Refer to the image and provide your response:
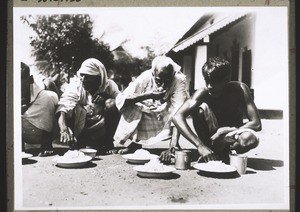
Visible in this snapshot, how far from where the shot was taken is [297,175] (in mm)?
2846

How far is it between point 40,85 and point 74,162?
0.64m

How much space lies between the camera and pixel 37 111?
2863 millimetres

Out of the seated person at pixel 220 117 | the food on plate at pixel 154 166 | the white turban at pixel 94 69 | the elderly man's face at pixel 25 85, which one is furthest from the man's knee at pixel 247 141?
the elderly man's face at pixel 25 85

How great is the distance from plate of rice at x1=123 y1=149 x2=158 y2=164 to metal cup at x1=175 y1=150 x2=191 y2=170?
17 centimetres

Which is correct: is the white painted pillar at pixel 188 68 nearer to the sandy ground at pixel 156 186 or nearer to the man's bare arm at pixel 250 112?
the man's bare arm at pixel 250 112

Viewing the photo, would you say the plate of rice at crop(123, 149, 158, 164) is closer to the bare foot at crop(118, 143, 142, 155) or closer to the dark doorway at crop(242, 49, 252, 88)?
the bare foot at crop(118, 143, 142, 155)

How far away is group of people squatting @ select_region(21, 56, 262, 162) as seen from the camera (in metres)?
Result: 2.85

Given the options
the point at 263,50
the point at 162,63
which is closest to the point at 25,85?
the point at 162,63

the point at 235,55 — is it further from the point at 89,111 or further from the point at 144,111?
the point at 89,111

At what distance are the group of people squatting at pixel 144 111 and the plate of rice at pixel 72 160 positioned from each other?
0.08 meters

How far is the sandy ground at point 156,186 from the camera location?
275 cm

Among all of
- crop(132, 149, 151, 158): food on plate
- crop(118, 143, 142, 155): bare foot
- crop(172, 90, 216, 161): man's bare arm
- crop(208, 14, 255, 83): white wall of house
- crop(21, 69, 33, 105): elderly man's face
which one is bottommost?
crop(132, 149, 151, 158): food on plate

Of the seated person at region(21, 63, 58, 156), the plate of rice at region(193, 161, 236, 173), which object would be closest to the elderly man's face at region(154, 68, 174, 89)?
the plate of rice at region(193, 161, 236, 173)

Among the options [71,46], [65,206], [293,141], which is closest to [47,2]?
[71,46]
